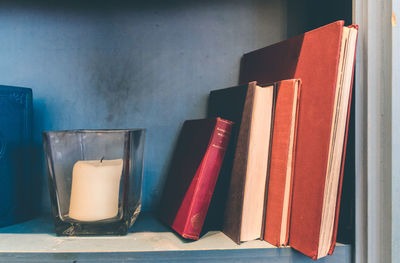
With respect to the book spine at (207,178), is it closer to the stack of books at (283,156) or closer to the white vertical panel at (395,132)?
the stack of books at (283,156)

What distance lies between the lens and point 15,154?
614 millimetres

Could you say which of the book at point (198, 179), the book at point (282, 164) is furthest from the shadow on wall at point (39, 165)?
the book at point (282, 164)

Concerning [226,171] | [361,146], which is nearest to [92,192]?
[226,171]

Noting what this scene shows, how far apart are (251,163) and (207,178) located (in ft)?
0.30

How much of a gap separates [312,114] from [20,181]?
64cm

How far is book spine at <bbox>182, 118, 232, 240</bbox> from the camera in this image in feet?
1.72

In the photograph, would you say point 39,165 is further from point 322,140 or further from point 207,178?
point 322,140

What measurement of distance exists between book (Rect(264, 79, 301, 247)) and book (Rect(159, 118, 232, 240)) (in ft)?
0.34

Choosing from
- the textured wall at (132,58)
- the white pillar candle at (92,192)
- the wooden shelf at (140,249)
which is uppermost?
the textured wall at (132,58)

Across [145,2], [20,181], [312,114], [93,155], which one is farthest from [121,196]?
[145,2]

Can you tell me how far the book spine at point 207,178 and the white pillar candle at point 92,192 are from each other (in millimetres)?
162

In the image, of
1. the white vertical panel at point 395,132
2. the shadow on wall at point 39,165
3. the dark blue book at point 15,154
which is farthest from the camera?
the shadow on wall at point 39,165

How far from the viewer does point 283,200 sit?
0.51 meters

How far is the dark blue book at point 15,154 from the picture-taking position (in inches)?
23.4
